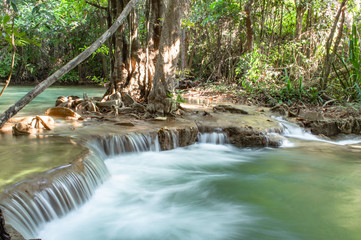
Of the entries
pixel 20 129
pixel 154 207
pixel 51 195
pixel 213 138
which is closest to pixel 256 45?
pixel 213 138

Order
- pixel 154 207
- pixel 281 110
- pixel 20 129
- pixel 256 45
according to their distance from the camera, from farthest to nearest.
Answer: pixel 256 45
pixel 281 110
pixel 20 129
pixel 154 207

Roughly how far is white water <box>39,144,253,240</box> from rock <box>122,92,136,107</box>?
2.56 metres

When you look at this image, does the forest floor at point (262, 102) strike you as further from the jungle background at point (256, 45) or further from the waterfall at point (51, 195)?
the waterfall at point (51, 195)

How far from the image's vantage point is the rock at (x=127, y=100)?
7.52 metres

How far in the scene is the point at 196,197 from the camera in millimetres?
4008

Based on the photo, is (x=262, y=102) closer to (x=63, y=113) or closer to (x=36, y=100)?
(x=63, y=113)

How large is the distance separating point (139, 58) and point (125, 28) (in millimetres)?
979

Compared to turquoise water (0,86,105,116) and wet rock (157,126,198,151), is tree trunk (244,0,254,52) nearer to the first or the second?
turquoise water (0,86,105,116)

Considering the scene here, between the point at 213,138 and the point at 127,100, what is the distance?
255 cm

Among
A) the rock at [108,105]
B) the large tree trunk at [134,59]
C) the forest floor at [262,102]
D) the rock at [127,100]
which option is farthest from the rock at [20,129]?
the forest floor at [262,102]

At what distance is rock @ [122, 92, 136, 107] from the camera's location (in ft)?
24.7

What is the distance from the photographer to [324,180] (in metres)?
4.57

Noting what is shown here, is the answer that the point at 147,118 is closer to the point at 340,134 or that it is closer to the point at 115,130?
the point at 115,130

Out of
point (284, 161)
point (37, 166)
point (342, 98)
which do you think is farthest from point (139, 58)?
point (342, 98)
